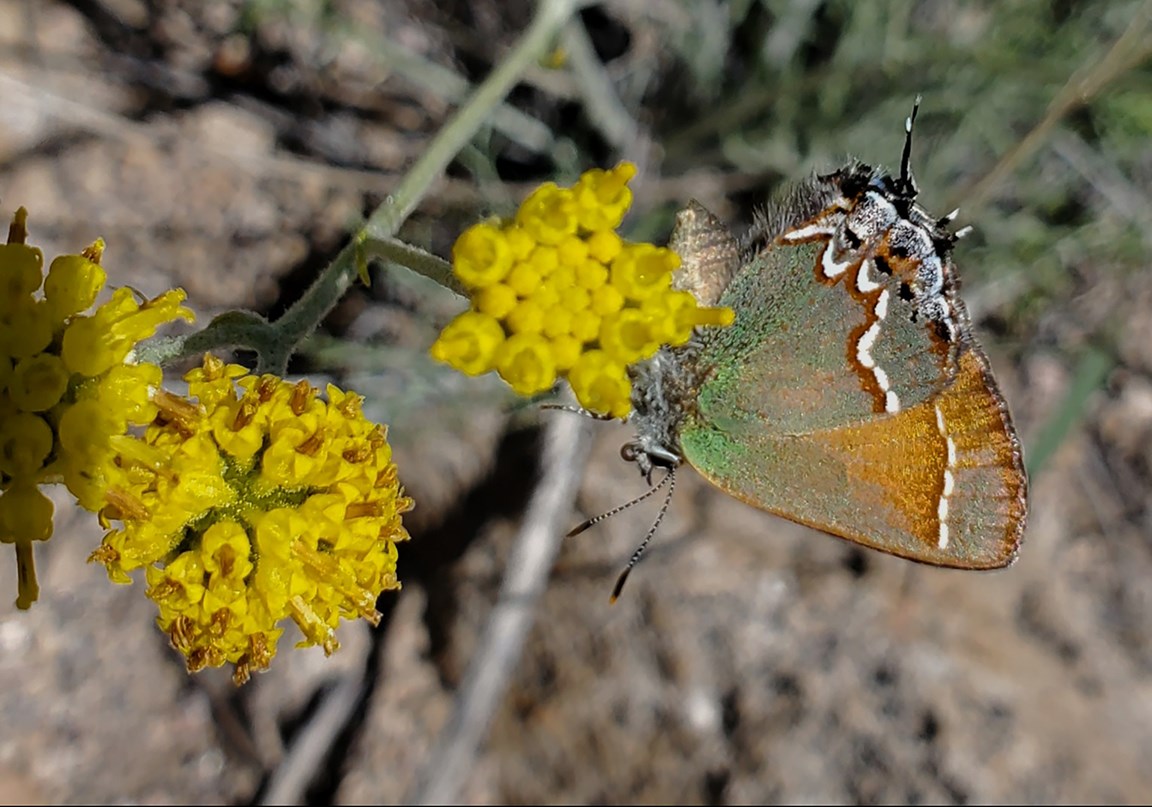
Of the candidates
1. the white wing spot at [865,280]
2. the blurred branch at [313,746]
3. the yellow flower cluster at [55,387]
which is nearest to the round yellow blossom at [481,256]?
the yellow flower cluster at [55,387]

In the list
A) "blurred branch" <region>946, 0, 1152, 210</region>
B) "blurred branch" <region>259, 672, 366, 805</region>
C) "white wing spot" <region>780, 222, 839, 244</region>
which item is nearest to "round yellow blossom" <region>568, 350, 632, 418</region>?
"white wing spot" <region>780, 222, 839, 244</region>

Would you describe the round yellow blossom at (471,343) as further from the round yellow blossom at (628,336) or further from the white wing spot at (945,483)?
the white wing spot at (945,483)

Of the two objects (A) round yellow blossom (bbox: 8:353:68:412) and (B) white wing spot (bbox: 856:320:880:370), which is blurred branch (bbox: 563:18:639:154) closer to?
(B) white wing spot (bbox: 856:320:880:370)

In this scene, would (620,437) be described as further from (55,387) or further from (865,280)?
(55,387)

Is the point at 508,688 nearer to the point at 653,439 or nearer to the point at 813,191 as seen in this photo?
the point at 653,439

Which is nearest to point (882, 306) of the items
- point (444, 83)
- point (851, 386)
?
point (851, 386)

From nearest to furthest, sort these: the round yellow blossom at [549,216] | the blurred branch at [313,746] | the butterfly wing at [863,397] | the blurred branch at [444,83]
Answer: the round yellow blossom at [549,216] → the butterfly wing at [863,397] → the blurred branch at [444,83] → the blurred branch at [313,746]
